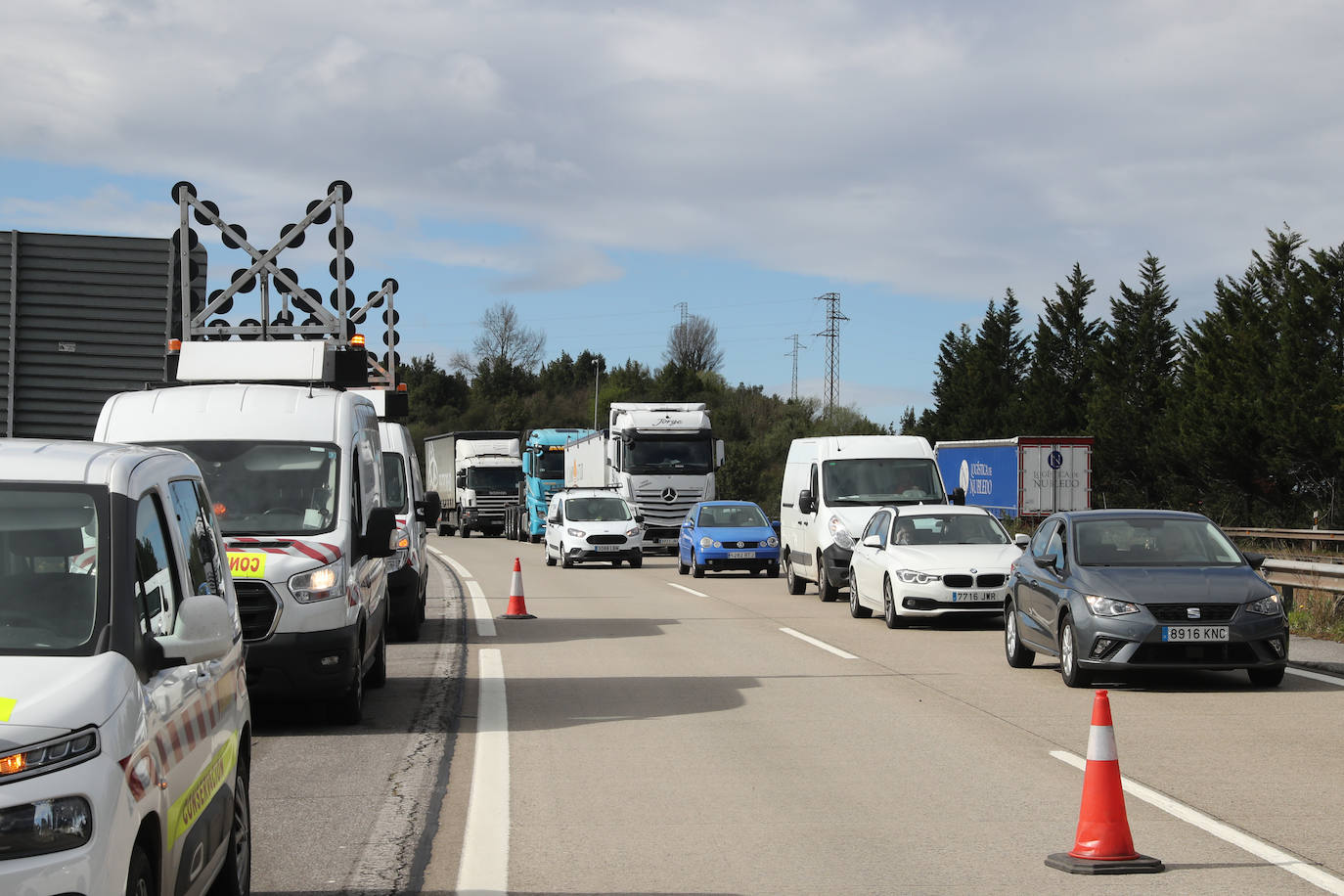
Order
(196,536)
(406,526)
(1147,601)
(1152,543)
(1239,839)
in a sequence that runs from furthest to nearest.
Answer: (406,526)
(1152,543)
(1147,601)
(1239,839)
(196,536)

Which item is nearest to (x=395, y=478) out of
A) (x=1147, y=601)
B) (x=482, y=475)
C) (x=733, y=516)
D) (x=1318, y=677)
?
(x=1147, y=601)

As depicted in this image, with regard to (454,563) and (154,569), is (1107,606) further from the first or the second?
(454,563)

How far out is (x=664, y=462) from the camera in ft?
135

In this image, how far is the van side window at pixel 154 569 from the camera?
462 cm

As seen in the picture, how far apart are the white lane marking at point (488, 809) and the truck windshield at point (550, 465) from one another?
1653 inches

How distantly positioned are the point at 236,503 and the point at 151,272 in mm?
2810

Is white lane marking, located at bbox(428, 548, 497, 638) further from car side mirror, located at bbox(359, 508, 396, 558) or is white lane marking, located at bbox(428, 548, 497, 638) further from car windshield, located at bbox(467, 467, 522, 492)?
car windshield, located at bbox(467, 467, 522, 492)

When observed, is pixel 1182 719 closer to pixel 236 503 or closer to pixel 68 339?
pixel 236 503

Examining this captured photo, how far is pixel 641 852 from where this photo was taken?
681 centimetres

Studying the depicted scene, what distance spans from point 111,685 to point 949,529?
53.5 feet

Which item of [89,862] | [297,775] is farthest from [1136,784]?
[89,862]

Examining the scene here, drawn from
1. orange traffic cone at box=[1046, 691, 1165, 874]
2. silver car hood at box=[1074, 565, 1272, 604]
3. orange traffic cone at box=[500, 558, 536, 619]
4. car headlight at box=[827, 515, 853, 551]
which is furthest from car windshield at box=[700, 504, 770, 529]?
orange traffic cone at box=[1046, 691, 1165, 874]

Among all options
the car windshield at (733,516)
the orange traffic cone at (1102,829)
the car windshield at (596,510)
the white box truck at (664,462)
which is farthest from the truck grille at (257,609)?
the white box truck at (664,462)

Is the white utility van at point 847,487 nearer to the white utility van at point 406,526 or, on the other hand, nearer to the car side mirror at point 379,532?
the white utility van at point 406,526
